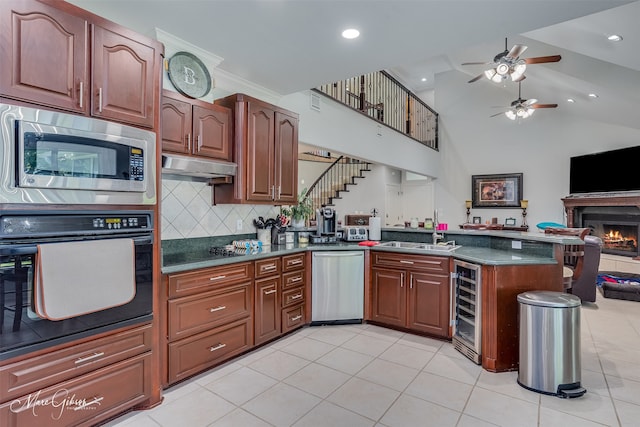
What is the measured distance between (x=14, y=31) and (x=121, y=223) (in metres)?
1.07

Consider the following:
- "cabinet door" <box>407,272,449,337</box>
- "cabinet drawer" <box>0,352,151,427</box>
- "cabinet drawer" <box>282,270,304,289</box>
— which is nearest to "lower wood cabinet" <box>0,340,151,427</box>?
"cabinet drawer" <box>0,352,151,427</box>

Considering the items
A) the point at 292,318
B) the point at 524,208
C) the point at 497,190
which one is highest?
the point at 497,190

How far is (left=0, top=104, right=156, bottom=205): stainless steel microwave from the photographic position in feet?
5.34

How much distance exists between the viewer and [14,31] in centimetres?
163

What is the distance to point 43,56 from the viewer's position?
173 cm

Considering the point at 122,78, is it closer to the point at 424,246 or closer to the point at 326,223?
the point at 326,223

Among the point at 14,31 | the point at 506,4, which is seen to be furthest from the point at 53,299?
the point at 506,4

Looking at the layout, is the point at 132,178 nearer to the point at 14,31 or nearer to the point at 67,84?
the point at 67,84

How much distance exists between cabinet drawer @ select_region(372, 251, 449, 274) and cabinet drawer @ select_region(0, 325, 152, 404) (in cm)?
238

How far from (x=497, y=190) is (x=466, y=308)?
6440 millimetres

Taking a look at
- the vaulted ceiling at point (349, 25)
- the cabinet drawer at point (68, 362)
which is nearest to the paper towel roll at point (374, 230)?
the vaulted ceiling at point (349, 25)

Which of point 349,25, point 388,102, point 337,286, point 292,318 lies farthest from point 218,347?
point 388,102

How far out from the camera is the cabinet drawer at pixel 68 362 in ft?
5.34

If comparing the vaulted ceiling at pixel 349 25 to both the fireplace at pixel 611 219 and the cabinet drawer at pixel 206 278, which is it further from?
the fireplace at pixel 611 219
